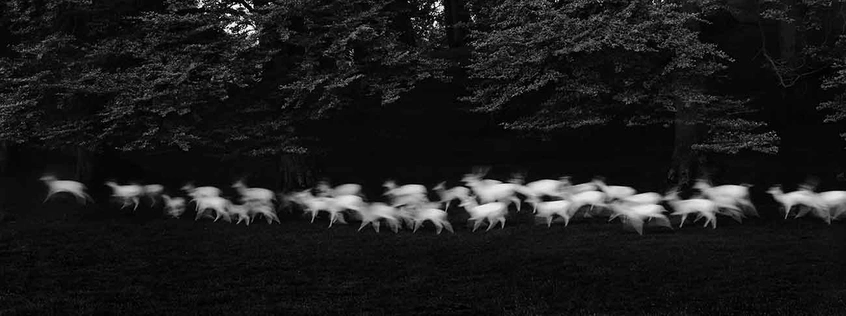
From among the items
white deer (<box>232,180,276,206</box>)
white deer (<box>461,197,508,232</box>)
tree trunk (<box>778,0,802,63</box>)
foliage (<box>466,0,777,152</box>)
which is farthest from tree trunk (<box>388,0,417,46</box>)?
tree trunk (<box>778,0,802,63</box>)

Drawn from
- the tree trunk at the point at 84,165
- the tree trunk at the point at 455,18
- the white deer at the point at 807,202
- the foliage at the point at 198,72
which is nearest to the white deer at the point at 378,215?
the foliage at the point at 198,72

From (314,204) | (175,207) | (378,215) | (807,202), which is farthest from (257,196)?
(807,202)

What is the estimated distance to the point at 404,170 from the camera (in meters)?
26.3

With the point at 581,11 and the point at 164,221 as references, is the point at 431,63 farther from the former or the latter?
the point at 164,221

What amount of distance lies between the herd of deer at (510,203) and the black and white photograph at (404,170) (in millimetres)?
76

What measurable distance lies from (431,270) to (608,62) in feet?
31.7

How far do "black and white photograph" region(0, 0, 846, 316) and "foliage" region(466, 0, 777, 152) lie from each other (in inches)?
3.4

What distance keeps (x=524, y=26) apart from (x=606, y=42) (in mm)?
2140

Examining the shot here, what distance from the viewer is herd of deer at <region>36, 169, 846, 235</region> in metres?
17.0

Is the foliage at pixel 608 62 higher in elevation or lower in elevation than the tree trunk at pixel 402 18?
lower

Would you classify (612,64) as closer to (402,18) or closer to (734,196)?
(734,196)

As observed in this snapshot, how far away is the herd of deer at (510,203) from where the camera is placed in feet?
55.8

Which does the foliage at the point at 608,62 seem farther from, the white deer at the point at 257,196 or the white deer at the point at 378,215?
the white deer at the point at 257,196

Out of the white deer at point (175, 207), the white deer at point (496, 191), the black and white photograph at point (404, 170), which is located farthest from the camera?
the white deer at point (175, 207)
